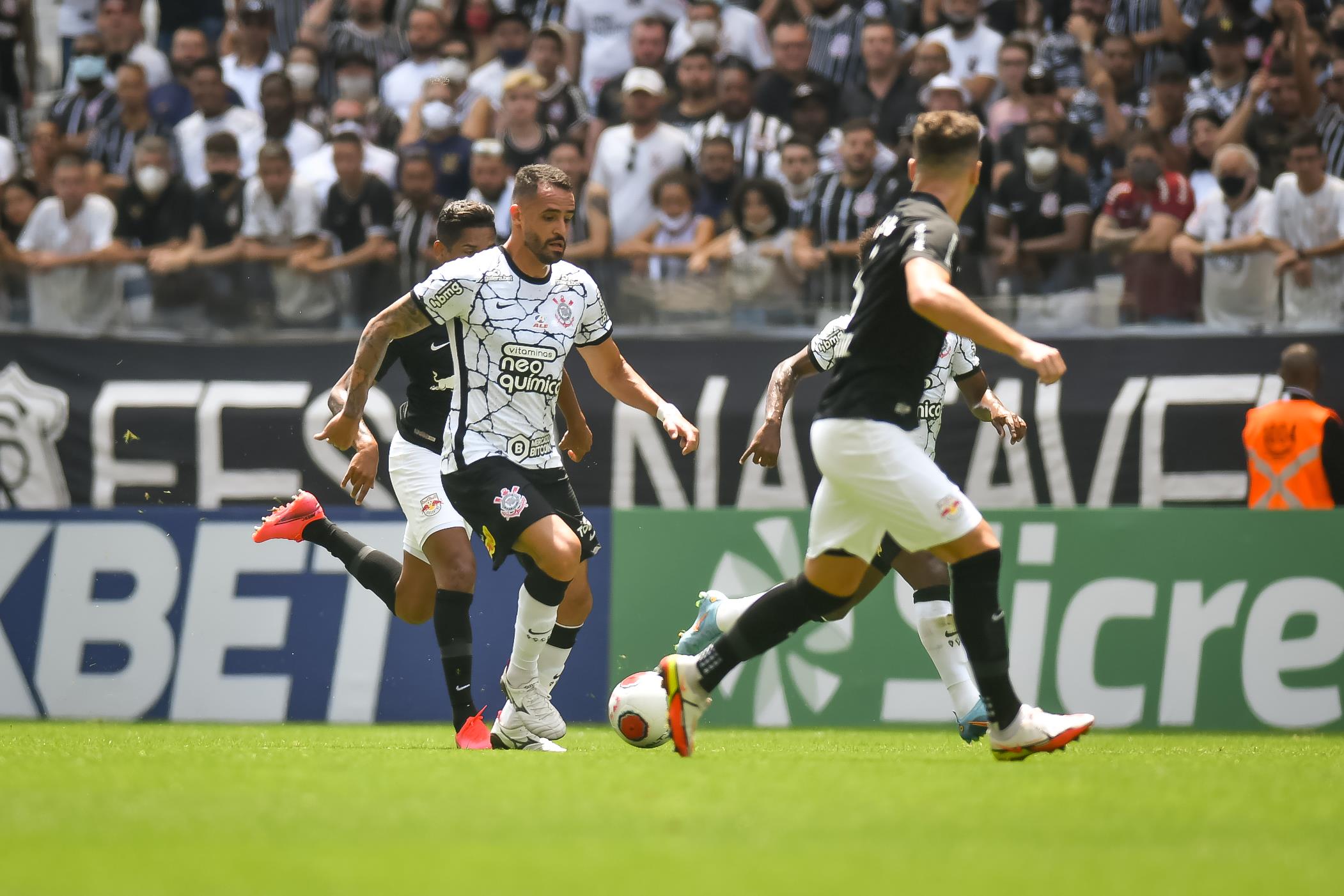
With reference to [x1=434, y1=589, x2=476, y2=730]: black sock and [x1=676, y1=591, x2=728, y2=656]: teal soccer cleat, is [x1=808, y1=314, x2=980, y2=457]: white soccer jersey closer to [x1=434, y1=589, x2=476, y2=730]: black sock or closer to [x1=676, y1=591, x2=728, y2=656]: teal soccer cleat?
[x1=676, y1=591, x2=728, y2=656]: teal soccer cleat

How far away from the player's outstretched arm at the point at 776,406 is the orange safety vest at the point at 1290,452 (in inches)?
180

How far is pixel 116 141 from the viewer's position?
610 inches

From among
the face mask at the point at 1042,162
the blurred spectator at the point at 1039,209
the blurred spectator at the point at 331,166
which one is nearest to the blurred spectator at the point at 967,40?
the blurred spectator at the point at 1039,209

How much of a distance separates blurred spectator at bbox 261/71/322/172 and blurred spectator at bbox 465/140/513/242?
80.3 inches

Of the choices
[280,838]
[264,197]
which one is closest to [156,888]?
[280,838]

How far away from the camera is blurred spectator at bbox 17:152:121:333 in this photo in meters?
13.0

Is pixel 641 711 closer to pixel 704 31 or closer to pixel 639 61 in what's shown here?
pixel 639 61

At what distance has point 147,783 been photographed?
18.3 ft

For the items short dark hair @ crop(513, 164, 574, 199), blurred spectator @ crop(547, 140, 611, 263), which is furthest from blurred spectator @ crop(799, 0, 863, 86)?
short dark hair @ crop(513, 164, 574, 199)

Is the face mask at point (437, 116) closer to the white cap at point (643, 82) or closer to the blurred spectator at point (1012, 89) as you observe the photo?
the white cap at point (643, 82)

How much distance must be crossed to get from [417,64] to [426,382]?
7944 mm

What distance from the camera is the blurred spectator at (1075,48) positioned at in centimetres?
1409

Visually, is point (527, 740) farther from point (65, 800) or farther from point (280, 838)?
point (280, 838)

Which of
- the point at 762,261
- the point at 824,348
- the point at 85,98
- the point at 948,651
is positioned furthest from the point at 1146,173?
the point at 85,98
